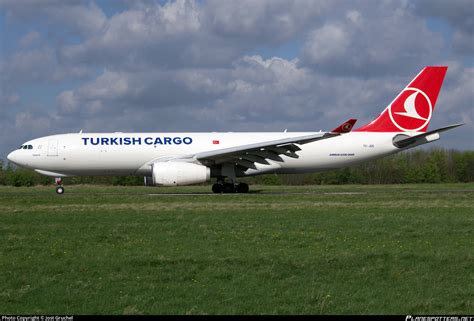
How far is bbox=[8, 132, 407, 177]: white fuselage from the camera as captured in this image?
31.5 m

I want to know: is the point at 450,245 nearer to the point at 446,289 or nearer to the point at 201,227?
the point at 446,289

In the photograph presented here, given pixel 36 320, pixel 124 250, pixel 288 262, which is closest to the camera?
pixel 36 320

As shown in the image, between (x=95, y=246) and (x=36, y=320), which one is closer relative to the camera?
(x=36, y=320)

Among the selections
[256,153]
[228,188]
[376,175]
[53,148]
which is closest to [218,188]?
[228,188]

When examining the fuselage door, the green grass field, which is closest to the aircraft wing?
the fuselage door

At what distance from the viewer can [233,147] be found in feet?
102

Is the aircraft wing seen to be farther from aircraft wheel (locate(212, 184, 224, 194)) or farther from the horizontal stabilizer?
the horizontal stabilizer

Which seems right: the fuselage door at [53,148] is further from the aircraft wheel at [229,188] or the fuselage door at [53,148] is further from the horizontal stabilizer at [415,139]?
the horizontal stabilizer at [415,139]

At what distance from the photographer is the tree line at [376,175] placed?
55406 millimetres

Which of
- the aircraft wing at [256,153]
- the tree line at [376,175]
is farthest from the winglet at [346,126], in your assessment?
the tree line at [376,175]

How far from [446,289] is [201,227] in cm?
764

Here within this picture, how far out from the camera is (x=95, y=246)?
12.4m

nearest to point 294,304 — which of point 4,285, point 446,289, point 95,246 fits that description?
point 446,289

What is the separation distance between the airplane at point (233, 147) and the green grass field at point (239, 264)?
12.7m
